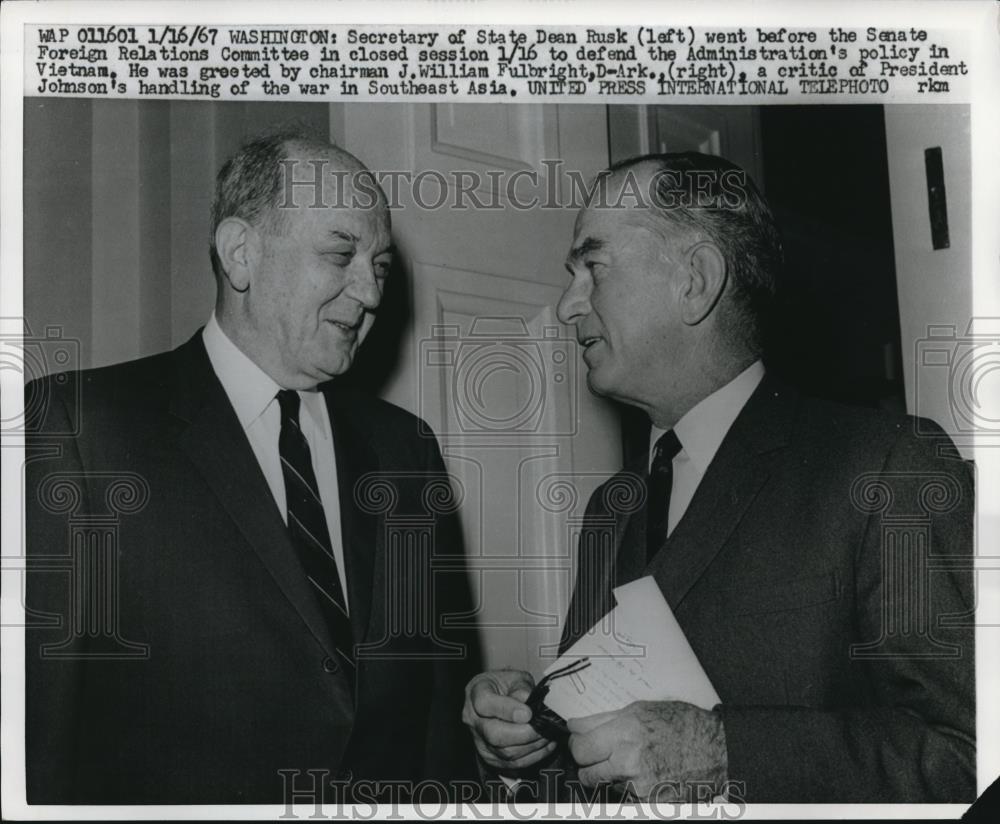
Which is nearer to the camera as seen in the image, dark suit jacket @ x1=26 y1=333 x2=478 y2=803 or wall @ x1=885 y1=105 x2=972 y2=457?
dark suit jacket @ x1=26 y1=333 x2=478 y2=803

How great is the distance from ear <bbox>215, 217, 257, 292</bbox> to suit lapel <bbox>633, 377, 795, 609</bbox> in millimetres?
515

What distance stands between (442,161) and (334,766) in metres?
0.68

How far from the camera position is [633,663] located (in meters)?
1.20

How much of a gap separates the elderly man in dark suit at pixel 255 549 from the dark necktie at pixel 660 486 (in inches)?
8.6

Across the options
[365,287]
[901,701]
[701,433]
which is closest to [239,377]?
[365,287]

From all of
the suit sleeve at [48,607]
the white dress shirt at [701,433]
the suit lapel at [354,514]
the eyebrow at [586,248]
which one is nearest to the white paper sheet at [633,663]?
the white dress shirt at [701,433]

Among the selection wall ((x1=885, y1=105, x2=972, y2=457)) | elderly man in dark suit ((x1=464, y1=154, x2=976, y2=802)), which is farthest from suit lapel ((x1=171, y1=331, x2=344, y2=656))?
wall ((x1=885, y1=105, x2=972, y2=457))

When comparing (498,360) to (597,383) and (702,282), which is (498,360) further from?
(702,282)

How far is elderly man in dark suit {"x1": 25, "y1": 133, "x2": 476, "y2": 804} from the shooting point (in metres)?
1.18

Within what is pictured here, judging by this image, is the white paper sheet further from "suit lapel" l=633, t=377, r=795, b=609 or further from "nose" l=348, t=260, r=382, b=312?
"nose" l=348, t=260, r=382, b=312

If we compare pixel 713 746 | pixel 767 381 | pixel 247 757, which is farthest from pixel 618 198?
pixel 247 757

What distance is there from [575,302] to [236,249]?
38cm

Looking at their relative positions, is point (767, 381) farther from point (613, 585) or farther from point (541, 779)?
point (541, 779)

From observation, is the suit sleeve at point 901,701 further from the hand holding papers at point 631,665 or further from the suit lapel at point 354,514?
the suit lapel at point 354,514
